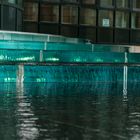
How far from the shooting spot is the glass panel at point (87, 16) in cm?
3753

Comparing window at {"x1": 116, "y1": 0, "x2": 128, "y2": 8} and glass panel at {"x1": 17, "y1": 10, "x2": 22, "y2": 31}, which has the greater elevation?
window at {"x1": 116, "y1": 0, "x2": 128, "y2": 8}

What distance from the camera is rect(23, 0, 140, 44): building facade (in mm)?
35312

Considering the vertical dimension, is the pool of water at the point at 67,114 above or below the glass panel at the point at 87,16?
below

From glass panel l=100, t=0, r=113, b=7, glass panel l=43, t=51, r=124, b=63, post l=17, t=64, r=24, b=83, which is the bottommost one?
post l=17, t=64, r=24, b=83

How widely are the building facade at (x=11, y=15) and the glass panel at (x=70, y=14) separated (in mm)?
9738

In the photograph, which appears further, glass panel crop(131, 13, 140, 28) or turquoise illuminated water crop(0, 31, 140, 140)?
glass panel crop(131, 13, 140, 28)

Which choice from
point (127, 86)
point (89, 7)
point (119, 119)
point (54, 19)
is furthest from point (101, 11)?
point (119, 119)

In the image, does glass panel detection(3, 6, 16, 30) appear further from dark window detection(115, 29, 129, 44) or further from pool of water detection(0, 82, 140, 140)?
dark window detection(115, 29, 129, 44)

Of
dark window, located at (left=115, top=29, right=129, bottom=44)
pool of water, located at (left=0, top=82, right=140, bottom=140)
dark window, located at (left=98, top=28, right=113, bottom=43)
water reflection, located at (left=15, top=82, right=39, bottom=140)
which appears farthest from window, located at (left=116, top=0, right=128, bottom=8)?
water reflection, located at (left=15, top=82, right=39, bottom=140)

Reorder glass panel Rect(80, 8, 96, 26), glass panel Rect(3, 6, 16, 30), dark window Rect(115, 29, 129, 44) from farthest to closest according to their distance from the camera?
dark window Rect(115, 29, 129, 44)
glass panel Rect(80, 8, 96, 26)
glass panel Rect(3, 6, 16, 30)

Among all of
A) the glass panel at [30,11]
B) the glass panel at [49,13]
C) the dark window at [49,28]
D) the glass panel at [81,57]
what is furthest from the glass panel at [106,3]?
the glass panel at [81,57]

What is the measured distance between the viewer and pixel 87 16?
124 feet

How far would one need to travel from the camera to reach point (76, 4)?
121 feet

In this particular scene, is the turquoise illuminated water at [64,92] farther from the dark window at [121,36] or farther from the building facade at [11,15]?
the dark window at [121,36]
